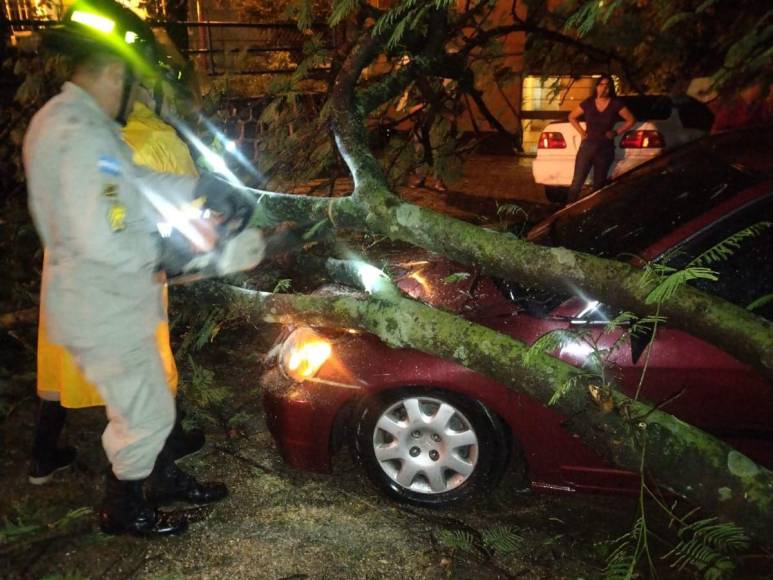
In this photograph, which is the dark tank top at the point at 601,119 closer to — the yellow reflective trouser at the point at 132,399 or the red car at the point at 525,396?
the red car at the point at 525,396

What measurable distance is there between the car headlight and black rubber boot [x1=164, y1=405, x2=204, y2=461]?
2.09 feet

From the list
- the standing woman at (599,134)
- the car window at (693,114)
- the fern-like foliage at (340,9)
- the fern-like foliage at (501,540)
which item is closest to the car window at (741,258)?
the fern-like foliage at (501,540)

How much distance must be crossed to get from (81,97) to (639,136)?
272 inches

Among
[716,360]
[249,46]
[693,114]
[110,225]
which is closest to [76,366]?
[110,225]

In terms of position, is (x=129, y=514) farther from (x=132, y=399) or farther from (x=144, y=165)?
(x=144, y=165)

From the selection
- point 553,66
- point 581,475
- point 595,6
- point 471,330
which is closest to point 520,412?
point 581,475

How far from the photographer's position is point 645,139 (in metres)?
7.58

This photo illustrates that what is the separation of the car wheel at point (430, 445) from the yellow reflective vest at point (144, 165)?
98 centimetres

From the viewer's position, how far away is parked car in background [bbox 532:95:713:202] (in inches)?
300

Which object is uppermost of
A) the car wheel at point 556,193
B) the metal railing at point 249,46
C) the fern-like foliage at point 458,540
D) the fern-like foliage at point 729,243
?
the metal railing at point 249,46

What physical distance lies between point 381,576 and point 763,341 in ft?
5.52

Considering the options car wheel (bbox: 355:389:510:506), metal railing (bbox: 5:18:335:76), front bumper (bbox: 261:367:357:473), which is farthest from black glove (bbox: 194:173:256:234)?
metal railing (bbox: 5:18:335:76)

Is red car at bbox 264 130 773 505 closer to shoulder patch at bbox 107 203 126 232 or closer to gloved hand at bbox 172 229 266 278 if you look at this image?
gloved hand at bbox 172 229 266 278

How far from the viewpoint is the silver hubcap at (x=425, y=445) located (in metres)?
2.88
